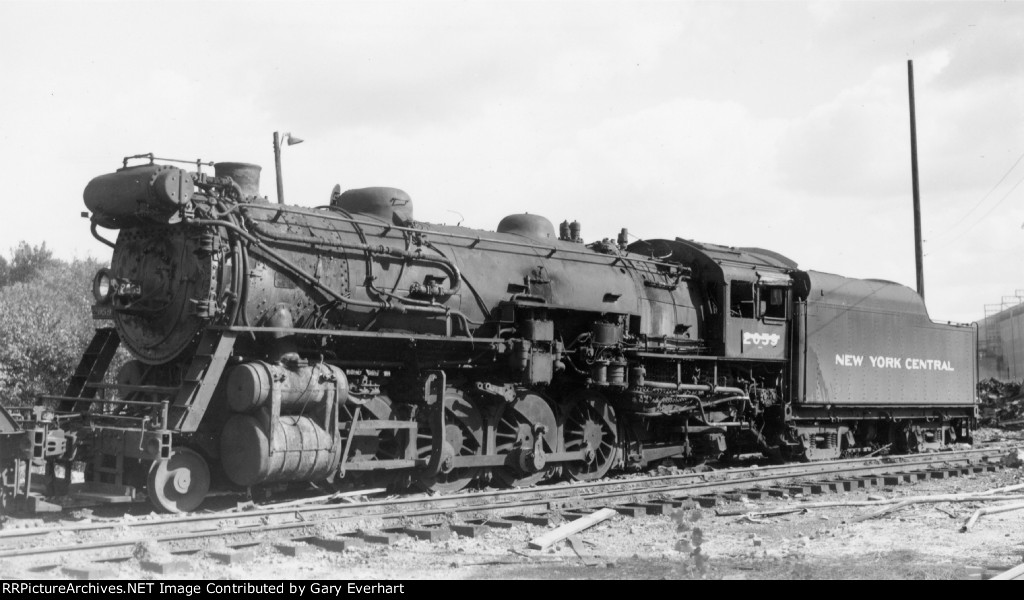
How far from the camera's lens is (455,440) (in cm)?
1231

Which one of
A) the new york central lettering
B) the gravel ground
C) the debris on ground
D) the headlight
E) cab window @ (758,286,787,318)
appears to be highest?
cab window @ (758,286,787,318)

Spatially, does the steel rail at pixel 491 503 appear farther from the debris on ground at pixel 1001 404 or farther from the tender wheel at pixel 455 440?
the debris on ground at pixel 1001 404

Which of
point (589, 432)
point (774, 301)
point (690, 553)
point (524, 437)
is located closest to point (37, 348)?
point (524, 437)

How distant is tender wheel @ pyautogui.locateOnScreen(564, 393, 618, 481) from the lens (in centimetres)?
1399

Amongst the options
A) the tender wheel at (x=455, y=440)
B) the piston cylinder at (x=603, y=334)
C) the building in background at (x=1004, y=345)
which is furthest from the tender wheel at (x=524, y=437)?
the building in background at (x=1004, y=345)

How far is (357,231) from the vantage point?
11695mm

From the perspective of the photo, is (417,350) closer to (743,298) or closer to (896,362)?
(743,298)

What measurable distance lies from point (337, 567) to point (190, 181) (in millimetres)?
4602

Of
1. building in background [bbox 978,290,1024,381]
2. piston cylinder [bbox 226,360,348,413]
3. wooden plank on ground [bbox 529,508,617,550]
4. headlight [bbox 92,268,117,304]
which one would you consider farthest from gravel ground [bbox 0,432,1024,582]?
building in background [bbox 978,290,1024,381]

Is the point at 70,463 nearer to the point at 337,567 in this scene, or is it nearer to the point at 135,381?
the point at 135,381

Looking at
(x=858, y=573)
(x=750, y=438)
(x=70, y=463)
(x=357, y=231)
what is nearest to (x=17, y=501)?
(x=70, y=463)

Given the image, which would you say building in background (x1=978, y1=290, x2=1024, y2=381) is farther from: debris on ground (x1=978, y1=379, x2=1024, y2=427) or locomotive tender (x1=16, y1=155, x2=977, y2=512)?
locomotive tender (x1=16, y1=155, x2=977, y2=512)

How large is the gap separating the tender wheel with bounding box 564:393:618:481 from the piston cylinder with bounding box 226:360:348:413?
4.25 metres

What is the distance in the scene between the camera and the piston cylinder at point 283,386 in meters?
9.97
